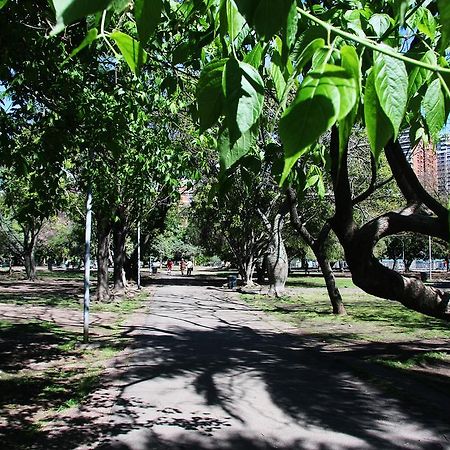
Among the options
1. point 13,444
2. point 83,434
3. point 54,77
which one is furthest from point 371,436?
point 54,77

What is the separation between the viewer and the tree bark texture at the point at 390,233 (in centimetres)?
564

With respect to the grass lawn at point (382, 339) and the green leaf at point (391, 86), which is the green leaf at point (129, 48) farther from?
the grass lawn at point (382, 339)

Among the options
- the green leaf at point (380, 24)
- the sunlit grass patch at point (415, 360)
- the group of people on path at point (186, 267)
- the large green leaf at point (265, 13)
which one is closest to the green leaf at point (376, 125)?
the large green leaf at point (265, 13)

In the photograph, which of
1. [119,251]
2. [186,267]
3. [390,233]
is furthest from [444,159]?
[186,267]

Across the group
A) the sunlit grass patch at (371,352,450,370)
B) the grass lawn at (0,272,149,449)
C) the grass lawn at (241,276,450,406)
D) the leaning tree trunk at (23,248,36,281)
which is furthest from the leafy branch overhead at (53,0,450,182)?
the leaning tree trunk at (23,248,36,281)

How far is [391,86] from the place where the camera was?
1.04m

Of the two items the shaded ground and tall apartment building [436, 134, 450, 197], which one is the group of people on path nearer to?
the shaded ground

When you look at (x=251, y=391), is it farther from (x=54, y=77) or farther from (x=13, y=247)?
(x=13, y=247)

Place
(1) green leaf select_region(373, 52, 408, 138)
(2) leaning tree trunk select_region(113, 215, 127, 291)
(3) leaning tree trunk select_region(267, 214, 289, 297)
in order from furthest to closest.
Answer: (2) leaning tree trunk select_region(113, 215, 127, 291) < (3) leaning tree trunk select_region(267, 214, 289, 297) < (1) green leaf select_region(373, 52, 408, 138)

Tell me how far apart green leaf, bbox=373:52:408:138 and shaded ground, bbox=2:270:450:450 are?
207 inches

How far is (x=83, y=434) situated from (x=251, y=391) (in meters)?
2.83

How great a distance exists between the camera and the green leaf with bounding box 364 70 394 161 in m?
1.02

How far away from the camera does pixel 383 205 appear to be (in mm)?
29016

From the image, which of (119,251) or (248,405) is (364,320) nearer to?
(248,405)
